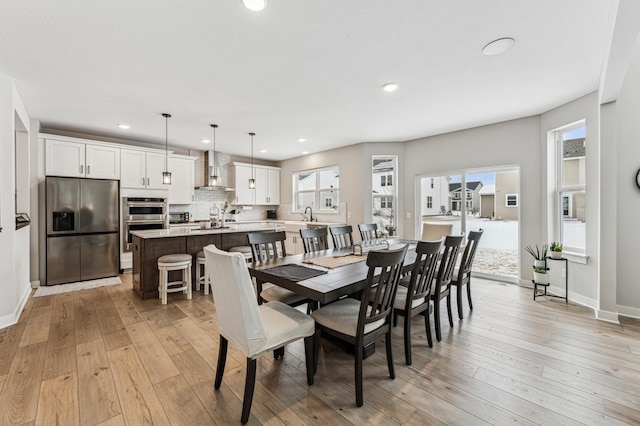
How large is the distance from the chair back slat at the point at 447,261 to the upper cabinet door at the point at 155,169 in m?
5.34

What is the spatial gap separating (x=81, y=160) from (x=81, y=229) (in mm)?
1200

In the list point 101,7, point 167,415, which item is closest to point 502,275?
point 167,415

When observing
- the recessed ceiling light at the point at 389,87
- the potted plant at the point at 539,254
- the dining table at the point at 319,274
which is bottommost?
the potted plant at the point at 539,254

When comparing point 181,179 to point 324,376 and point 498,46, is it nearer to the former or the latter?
point 324,376

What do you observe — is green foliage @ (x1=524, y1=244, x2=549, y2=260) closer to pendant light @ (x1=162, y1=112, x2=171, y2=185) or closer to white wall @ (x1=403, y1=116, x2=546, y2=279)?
white wall @ (x1=403, y1=116, x2=546, y2=279)

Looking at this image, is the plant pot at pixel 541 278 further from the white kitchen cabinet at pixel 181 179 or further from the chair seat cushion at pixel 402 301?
the white kitchen cabinet at pixel 181 179

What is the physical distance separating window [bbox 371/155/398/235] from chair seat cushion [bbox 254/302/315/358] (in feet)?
13.6

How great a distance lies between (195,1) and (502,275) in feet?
17.7

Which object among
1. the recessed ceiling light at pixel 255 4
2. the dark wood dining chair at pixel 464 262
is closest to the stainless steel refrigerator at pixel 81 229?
the recessed ceiling light at pixel 255 4

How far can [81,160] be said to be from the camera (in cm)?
469

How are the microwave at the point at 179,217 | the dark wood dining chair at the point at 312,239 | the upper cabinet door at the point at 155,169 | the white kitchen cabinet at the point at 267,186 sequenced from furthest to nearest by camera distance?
1. the white kitchen cabinet at the point at 267,186
2. the microwave at the point at 179,217
3. the upper cabinet door at the point at 155,169
4. the dark wood dining chair at the point at 312,239

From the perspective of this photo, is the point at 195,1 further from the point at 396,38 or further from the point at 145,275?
the point at 145,275

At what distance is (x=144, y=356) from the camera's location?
2.33m

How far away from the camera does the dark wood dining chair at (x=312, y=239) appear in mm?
3301
